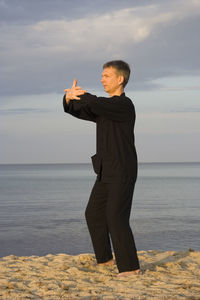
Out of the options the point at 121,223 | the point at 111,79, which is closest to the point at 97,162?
the point at 121,223

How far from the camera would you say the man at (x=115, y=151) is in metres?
4.53

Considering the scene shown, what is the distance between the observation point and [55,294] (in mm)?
3941

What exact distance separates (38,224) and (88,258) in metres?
8.65

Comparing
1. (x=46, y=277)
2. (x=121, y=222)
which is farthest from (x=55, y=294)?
(x=121, y=222)

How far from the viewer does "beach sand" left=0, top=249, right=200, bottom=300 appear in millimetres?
3916

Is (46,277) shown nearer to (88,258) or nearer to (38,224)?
(88,258)

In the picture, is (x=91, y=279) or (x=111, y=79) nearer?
(x=91, y=279)

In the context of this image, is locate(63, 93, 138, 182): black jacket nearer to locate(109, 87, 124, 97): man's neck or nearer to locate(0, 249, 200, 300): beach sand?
locate(109, 87, 124, 97): man's neck

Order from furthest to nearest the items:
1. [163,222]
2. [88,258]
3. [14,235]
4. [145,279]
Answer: [163,222], [14,235], [88,258], [145,279]

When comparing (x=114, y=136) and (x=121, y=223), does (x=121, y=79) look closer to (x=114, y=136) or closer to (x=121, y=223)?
(x=114, y=136)

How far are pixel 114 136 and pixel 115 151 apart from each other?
0.16 meters

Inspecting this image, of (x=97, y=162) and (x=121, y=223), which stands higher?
(x=97, y=162)

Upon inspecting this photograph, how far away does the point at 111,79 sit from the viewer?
470cm

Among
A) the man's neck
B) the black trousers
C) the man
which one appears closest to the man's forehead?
the man
